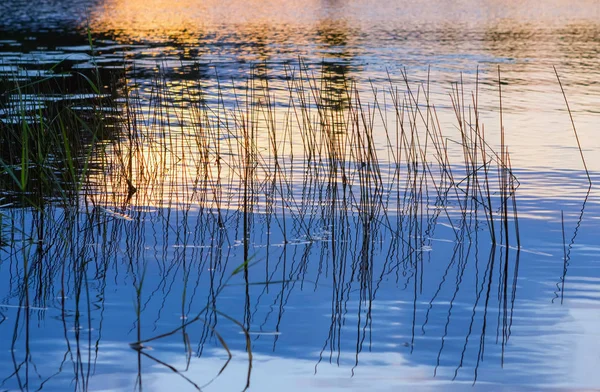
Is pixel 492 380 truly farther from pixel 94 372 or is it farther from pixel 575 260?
pixel 575 260

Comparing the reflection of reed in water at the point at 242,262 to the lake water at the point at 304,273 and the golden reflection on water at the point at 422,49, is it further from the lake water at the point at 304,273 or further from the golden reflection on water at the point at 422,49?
the golden reflection on water at the point at 422,49

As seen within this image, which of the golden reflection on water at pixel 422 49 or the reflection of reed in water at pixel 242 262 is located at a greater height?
the reflection of reed in water at pixel 242 262

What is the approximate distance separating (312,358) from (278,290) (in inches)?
29.4

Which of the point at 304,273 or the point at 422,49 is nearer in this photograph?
the point at 304,273

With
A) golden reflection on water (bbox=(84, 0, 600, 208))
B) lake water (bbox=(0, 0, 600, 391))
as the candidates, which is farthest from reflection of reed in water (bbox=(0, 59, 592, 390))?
golden reflection on water (bbox=(84, 0, 600, 208))

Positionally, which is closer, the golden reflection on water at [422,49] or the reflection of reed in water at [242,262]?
the reflection of reed in water at [242,262]

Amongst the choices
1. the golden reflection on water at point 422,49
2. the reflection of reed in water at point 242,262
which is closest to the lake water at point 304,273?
the reflection of reed in water at point 242,262

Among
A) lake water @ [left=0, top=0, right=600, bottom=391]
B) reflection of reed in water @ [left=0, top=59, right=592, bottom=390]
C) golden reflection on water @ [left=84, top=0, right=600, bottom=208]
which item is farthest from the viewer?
golden reflection on water @ [left=84, top=0, right=600, bottom=208]

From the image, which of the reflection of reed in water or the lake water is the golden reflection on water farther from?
the reflection of reed in water

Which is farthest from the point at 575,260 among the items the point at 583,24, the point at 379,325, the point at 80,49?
the point at 583,24

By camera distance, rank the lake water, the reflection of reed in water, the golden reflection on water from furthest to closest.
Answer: the golden reflection on water
the reflection of reed in water
the lake water

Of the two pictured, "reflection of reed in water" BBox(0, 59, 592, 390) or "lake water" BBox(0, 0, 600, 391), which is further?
"reflection of reed in water" BBox(0, 59, 592, 390)

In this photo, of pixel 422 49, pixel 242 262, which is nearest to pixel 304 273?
pixel 242 262

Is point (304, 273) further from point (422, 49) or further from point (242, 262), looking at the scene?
point (422, 49)
